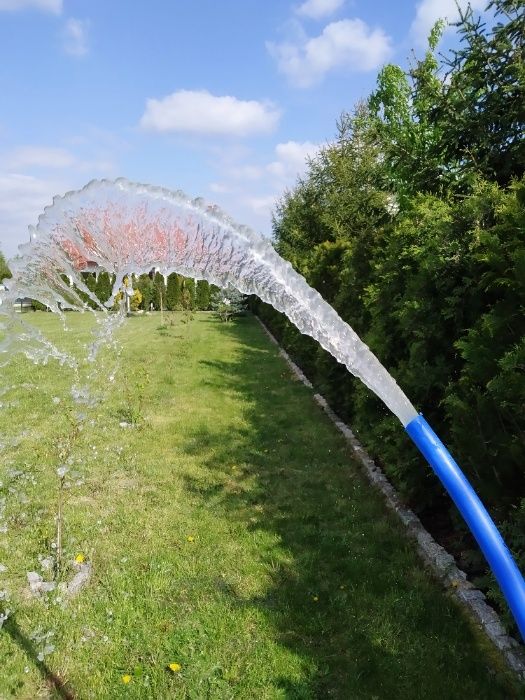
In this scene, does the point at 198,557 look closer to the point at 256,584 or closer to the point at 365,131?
the point at 256,584

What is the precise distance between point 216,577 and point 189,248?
106 inches

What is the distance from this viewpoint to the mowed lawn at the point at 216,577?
2.96 m

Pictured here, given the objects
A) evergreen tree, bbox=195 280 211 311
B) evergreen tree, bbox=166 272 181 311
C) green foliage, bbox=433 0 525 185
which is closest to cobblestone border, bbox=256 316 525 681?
green foliage, bbox=433 0 525 185

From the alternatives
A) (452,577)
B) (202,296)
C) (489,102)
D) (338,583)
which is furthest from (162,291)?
(452,577)

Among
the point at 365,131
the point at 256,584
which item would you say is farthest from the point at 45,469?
the point at 365,131

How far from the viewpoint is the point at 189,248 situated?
→ 83.3 inches

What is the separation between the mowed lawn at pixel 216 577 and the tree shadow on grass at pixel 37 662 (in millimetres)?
10

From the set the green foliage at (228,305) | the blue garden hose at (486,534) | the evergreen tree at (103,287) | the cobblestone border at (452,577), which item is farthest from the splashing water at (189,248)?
the evergreen tree at (103,287)

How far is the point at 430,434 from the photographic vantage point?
1.55 m

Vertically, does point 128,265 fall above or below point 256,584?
above

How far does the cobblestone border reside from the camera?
10.0 feet

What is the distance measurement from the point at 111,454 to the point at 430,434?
212 inches

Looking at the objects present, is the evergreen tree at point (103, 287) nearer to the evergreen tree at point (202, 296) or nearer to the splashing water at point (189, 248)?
the evergreen tree at point (202, 296)

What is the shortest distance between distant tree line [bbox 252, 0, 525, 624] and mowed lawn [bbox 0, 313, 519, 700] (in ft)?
2.15
